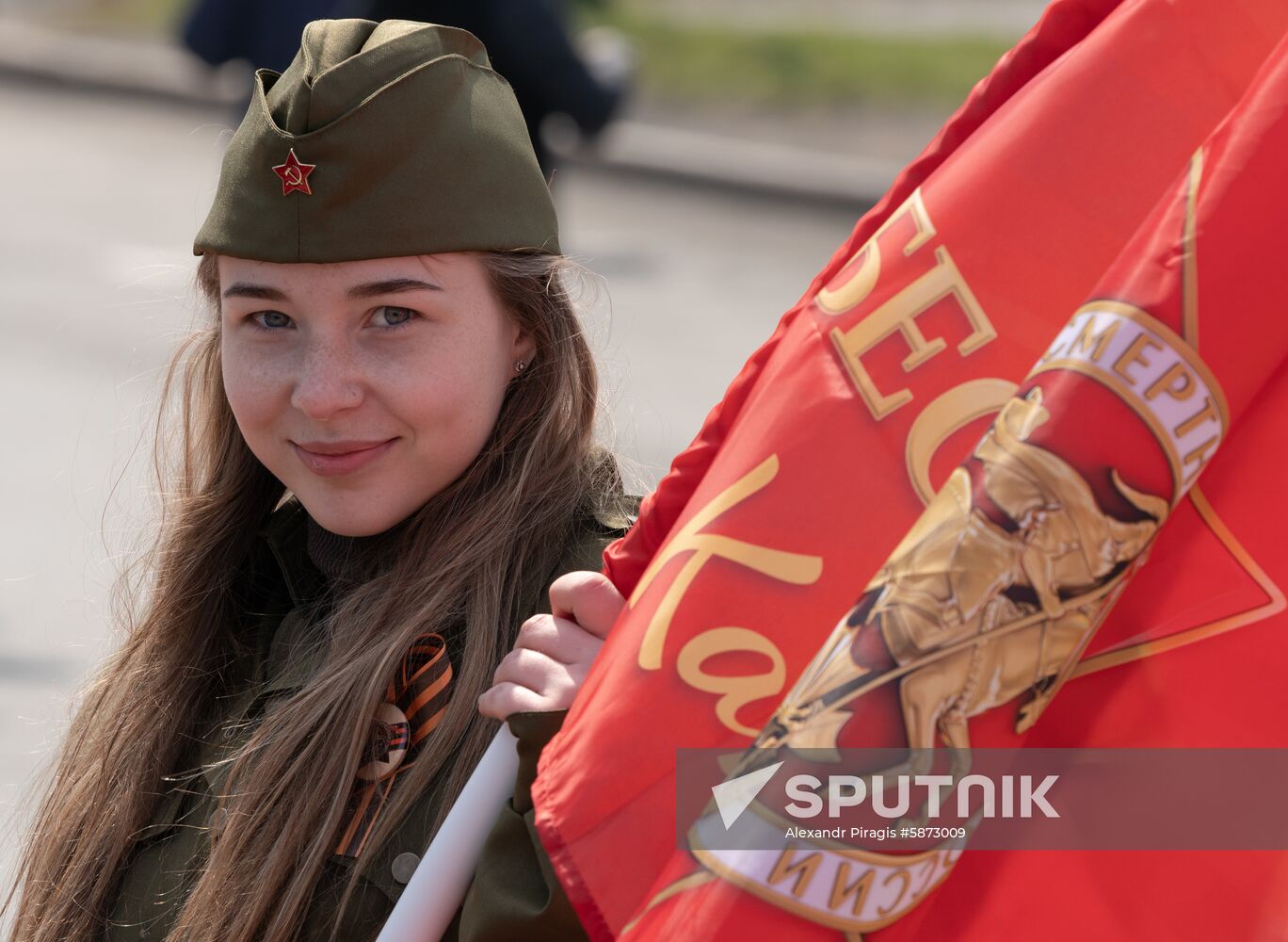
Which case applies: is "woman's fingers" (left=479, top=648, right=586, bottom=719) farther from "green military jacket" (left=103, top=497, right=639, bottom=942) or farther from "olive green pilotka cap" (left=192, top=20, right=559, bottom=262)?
"olive green pilotka cap" (left=192, top=20, right=559, bottom=262)

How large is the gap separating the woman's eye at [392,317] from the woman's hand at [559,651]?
43cm

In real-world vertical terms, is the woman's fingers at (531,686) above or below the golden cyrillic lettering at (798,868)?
above

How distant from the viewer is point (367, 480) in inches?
85.1

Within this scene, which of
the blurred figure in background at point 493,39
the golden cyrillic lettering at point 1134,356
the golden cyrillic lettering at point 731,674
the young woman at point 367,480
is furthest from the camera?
the blurred figure in background at point 493,39

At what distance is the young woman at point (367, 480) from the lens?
6.79ft

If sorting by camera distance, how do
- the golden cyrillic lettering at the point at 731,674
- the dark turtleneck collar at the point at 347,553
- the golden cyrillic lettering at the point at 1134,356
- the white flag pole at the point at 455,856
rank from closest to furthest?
the golden cyrillic lettering at the point at 1134,356
the golden cyrillic lettering at the point at 731,674
the white flag pole at the point at 455,856
the dark turtleneck collar at the point at 347,553

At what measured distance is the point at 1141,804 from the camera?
1.54 metres

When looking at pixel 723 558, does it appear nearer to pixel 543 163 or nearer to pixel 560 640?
pixel 560 640

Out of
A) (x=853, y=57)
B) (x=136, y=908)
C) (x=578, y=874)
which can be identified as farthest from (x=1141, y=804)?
(x=853, y=57)

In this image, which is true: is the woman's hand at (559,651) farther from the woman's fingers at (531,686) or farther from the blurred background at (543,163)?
the blurred background at (543,163)

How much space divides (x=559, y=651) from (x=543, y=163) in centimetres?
531
